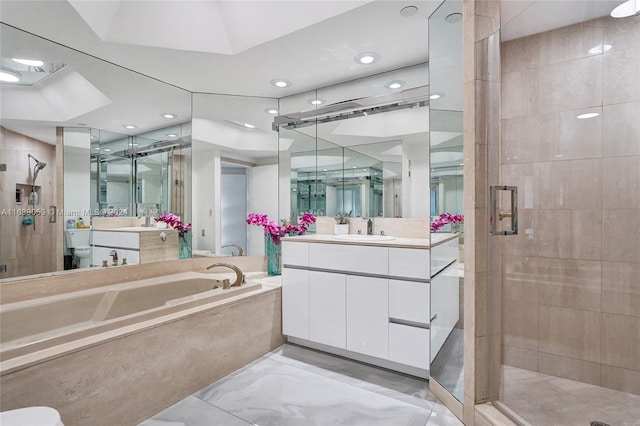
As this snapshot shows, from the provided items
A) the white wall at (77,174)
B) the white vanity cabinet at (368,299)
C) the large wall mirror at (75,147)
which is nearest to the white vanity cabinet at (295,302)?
the white vanity cabinet at (368,299)

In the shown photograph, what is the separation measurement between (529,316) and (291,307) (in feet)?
5.70

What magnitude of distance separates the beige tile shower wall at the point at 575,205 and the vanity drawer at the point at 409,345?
509mm

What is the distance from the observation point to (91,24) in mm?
2014

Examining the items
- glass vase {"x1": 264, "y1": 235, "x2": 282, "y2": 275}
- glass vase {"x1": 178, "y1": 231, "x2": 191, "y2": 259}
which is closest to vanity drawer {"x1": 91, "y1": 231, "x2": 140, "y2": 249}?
glass vase {"x1": 178, "y1": 231, "x2": 191, "y2": 259}

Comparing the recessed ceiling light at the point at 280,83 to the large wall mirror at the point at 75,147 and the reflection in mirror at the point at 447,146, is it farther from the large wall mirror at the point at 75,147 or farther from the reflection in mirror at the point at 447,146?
the reflection in mirror at the point at 447,146

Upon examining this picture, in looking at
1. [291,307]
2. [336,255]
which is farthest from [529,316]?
[291,307]

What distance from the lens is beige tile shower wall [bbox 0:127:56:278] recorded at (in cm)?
200

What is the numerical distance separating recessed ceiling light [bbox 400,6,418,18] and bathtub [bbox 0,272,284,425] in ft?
7.45

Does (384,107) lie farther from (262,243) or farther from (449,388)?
(449,388)

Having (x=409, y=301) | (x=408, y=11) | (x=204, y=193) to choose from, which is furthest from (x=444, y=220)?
(x=204, y=193)

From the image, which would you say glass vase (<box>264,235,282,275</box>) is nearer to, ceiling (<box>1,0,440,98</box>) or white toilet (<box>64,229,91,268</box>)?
white toilet (<box>64,229,91,268</box>)

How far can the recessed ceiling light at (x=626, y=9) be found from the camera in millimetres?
1451

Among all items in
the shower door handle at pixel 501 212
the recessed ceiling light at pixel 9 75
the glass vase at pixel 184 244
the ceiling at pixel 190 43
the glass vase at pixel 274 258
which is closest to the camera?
the shower door handle at pixel 501 212

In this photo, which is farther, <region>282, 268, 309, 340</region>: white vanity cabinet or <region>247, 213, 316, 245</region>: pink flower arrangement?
<region>247, 213, 316, 245</region>: pink flower arrangement
